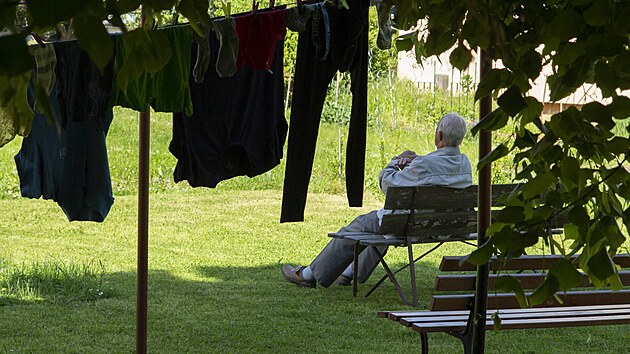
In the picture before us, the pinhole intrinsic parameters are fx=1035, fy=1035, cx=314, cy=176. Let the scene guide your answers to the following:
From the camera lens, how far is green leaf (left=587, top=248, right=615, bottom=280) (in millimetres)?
1778

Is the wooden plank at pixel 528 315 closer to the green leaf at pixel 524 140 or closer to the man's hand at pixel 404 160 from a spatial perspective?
the man's hand at pixel 404 160

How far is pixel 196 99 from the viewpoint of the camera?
206 inches

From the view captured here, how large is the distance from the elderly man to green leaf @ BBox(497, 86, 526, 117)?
5022 millimetres

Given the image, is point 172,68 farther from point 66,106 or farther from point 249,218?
point 249,218

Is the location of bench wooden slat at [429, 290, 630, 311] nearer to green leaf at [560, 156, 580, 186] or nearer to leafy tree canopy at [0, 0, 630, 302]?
leafy tree canopy at [0, 0, 630, 302]

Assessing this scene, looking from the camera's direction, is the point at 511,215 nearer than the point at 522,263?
Yes

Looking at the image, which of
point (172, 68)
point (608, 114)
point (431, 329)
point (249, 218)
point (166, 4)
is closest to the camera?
point (166, 4)

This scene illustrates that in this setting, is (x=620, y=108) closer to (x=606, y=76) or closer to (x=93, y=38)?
(x=606, y=76)

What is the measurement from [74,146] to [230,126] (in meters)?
A: 0.79

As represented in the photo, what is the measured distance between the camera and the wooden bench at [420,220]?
6.69 meters

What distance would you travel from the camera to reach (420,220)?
6.79 metres

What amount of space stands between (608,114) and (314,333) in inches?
174

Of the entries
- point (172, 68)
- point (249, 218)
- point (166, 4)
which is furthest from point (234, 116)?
point (249, 218)

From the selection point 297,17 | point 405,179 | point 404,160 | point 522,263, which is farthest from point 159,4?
point 404,160
